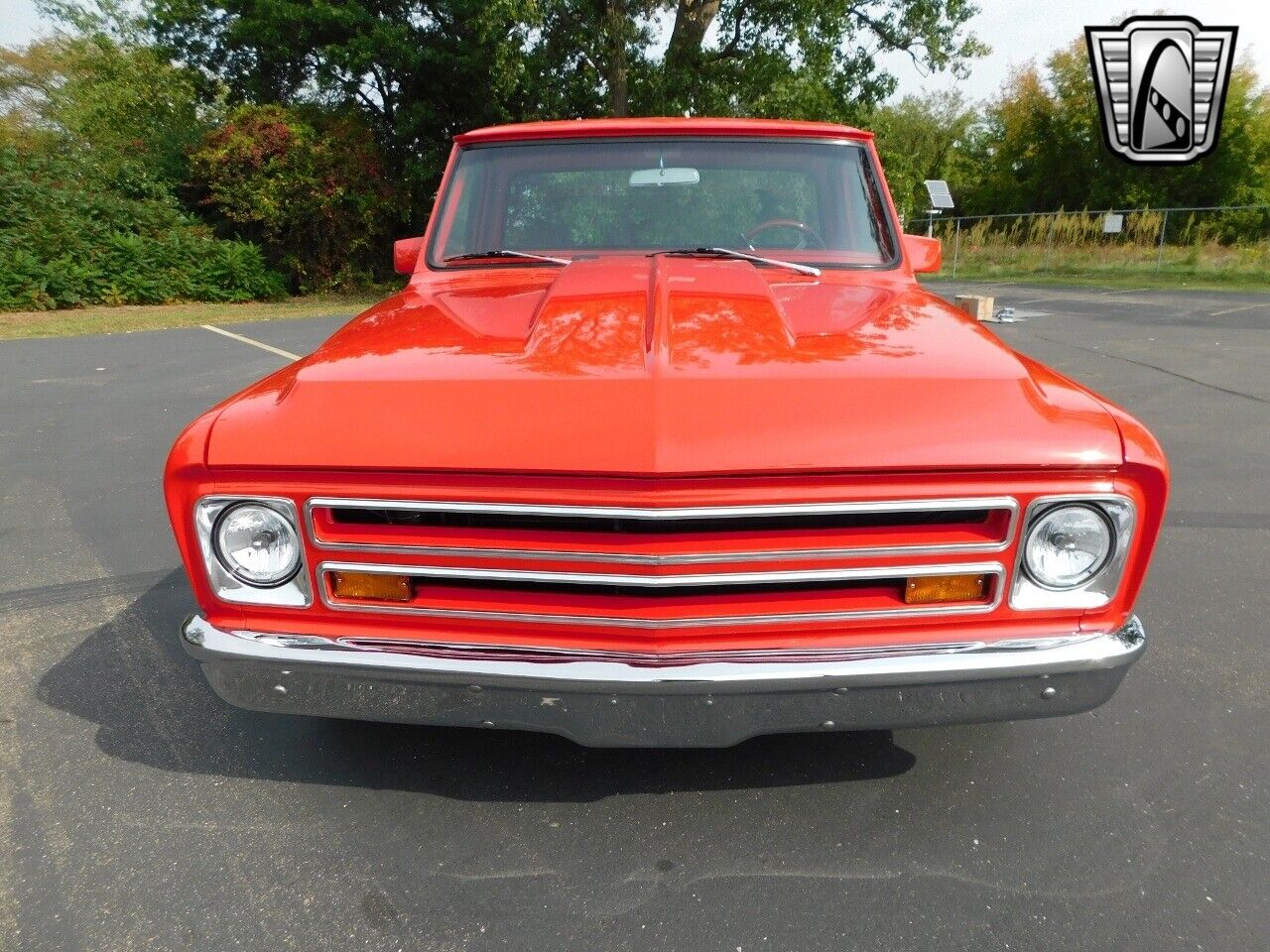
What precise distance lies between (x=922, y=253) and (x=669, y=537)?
1890mm

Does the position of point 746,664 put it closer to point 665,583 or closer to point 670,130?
point 665,583

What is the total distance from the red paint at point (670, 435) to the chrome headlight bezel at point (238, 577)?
0.02 m

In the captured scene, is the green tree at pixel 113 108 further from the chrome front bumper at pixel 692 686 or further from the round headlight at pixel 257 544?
the chrome front bumper at pixel 692 686

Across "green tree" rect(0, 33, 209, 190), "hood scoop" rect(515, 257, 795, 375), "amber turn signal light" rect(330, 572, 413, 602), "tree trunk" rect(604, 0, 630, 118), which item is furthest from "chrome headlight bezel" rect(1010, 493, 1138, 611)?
"green tree" rect(0, 33, 209, 190)

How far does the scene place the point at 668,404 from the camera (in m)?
1.73

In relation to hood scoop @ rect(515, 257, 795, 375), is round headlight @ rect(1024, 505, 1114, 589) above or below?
below

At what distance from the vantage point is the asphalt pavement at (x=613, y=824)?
184cm

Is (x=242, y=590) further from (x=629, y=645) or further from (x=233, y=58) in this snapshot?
(x=233, y=58)

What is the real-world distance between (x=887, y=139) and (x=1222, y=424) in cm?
4489

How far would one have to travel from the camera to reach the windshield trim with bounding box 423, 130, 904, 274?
9.57 feet

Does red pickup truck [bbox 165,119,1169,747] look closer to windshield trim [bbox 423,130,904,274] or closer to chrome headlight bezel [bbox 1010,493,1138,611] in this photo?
chrome headlight bezel [bbox 1010,493,1138,611]

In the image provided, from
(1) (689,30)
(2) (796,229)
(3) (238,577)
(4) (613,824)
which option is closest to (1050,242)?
(1) (689,30)

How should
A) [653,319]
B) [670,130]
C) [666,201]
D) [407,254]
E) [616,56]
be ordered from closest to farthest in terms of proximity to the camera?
[653,319] < [666,201] < [670,130] < [407,254] < [616,56]

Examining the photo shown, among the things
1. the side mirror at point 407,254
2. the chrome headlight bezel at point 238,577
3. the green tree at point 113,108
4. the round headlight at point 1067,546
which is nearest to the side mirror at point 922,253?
the round headlight at point 1067,546
